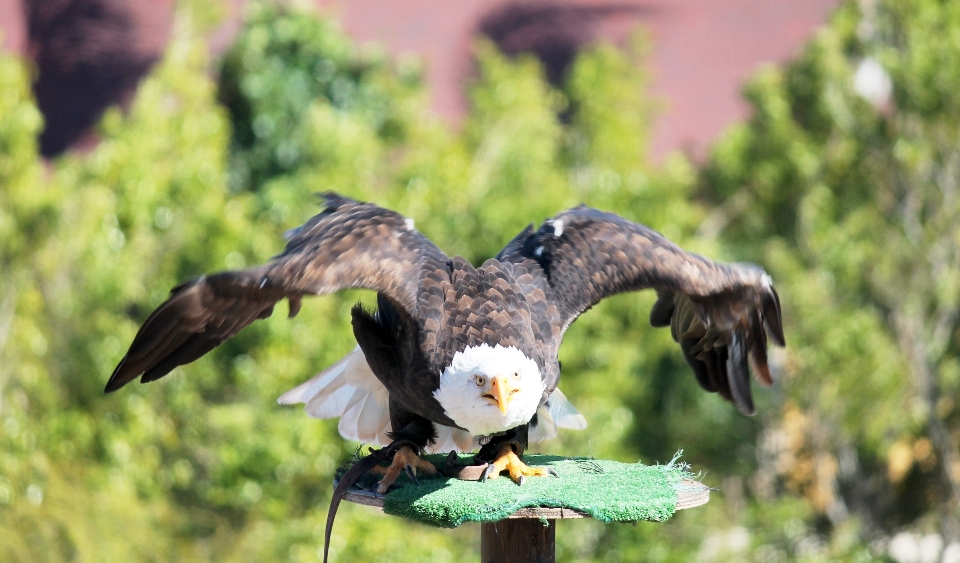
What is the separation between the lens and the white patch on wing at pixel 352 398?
12.5 ft

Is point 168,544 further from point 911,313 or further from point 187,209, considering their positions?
point 911,313

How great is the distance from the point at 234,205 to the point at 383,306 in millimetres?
A: 3312

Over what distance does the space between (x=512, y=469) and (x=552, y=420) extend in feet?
2.22

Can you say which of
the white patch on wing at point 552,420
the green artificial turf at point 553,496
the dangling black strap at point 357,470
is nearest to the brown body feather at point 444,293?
the dangling black strap at point 357,470

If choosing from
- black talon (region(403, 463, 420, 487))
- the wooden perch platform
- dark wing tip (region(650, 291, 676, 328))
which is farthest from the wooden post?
dark wing tip (region(650, 291, 676, 328))

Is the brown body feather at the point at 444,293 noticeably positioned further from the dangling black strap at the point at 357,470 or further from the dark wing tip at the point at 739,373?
the dangling black strap at the point at 357,470

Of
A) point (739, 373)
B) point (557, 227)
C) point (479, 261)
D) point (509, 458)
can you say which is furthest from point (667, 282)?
point (479, 261)

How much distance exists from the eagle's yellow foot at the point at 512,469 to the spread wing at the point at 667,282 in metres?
0.38

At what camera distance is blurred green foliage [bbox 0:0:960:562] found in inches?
230

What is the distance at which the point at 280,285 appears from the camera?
2.89 meters

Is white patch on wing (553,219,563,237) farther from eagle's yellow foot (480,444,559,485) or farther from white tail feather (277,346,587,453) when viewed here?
eagle's yellow foot (480,444,559,485)

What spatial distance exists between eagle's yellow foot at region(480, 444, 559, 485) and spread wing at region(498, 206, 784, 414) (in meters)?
0.38

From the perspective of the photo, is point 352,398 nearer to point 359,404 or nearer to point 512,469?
point 359,404

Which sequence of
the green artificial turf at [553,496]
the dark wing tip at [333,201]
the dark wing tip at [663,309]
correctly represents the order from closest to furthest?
the green artificial turf at [553,496]
the dark wing tip at [333,201]
the dark wing tip at [663,309]
